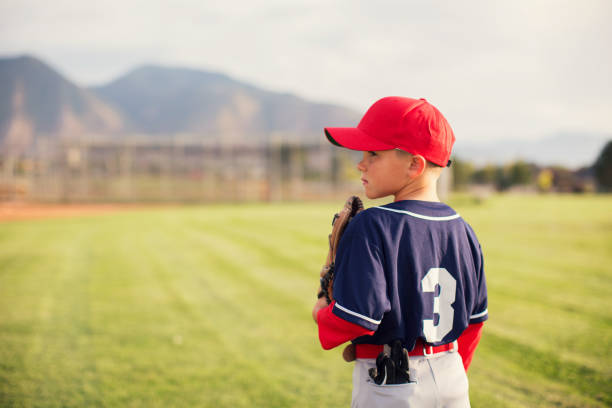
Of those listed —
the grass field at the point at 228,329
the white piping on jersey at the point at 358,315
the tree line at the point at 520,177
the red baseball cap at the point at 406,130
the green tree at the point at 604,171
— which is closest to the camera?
the white piping on jersey at the point at 358,315

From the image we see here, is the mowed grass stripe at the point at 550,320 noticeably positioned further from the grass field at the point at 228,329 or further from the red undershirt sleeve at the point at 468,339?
the red undershirt sleeve at the point at 468,339

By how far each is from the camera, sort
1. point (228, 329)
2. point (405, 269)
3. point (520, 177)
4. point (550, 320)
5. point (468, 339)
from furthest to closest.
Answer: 1. point (520, 177)
2. point (550, 320)
3. point (228, 329)
4. point (468, 339)
5. point (405, 269)

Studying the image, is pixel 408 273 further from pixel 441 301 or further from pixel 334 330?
pixel 334 330

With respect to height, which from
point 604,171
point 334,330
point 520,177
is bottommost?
point 520,177

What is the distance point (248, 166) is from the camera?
1166 inches

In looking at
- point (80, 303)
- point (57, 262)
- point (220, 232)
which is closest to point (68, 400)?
point (80, 303)

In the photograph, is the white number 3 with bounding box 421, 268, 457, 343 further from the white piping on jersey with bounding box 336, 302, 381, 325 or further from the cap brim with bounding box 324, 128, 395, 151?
the cap brim with bounding box 324, 128, 395, 151

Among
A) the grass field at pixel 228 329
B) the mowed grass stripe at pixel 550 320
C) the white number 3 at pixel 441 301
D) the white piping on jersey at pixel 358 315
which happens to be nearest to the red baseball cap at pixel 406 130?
the white number 3 at pixel 441 301

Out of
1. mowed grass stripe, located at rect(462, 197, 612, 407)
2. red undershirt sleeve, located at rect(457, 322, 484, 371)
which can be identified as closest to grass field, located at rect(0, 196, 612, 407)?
mowed grass stripe, located at rect(462, 197, 612, 407)

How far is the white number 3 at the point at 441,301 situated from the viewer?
1451mm

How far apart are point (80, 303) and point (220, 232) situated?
657cm

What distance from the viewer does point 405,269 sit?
1.41 m

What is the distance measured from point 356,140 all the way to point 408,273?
18.6 inches

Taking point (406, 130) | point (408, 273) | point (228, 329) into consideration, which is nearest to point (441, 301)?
point (408, 273)
